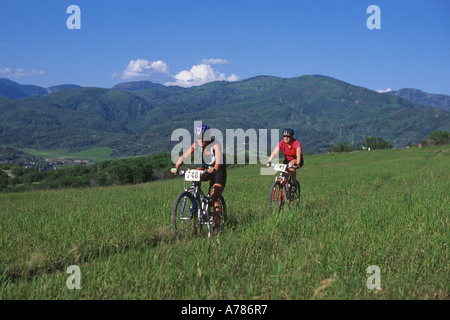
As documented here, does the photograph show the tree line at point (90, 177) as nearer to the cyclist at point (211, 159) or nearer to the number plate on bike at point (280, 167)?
the number plate on bike at point (280, 167)

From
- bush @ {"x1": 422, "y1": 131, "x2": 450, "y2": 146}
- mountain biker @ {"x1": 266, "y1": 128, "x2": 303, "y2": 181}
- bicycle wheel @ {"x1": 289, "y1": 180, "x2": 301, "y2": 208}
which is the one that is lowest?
bicycle wheel @ {"x1": 289, "y1": 180, "x2": 301, "y2": 208}

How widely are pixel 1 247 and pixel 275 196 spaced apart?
21.1ft

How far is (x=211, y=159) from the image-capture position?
7.43m

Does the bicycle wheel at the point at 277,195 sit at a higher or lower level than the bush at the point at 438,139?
lower

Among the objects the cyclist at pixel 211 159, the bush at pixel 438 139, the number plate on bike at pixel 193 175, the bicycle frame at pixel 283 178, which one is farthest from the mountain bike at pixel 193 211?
the bush at pixel 438 139

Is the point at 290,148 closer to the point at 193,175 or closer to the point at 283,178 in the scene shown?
the point at 283,178

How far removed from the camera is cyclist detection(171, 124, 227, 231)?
23.9 feet

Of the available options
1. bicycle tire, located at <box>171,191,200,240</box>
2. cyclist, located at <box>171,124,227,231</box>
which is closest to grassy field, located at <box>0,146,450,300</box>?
bicycle tire, located at <box>171,191,200,240</box>

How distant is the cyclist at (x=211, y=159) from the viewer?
23.9 ft

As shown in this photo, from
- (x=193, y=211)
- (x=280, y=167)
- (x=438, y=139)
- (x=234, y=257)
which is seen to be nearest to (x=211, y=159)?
(x=193, y=211)

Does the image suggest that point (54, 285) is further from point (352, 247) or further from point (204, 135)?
point (352, 247)

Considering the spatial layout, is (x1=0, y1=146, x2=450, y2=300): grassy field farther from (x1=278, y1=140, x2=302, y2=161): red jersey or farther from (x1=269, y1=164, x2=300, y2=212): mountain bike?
(x1=278, y1=140, x2=302, y2=161): red jersey
